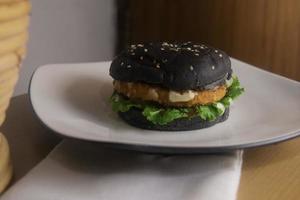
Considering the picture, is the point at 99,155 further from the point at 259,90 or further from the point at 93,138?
the point at 259,90

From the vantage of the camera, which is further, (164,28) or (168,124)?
(164,28)

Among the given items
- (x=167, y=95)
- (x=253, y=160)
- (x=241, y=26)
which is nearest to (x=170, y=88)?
(x=167, y=95)

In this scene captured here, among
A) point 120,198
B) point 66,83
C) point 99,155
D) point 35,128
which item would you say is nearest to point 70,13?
point 66,83

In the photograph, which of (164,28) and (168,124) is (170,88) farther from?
(164,28)

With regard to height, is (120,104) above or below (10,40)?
below

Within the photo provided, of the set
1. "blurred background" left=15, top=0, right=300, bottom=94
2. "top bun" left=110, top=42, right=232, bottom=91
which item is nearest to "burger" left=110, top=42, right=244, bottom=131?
"top bun" left=110, top=42, right=232, bottom=91

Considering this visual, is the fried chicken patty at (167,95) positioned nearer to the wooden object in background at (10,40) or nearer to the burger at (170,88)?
the burger at (170,88)

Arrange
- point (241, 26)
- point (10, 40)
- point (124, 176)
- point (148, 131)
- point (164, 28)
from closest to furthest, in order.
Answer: point (10, 40) → point (124, 176) → point (148, 131) → point (241, 26) → point (164, 28)

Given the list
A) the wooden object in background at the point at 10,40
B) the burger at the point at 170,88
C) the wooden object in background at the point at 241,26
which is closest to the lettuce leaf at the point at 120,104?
the burger at the point at 170,88
